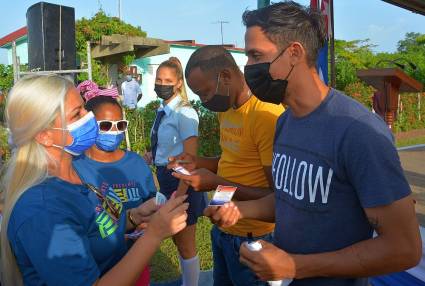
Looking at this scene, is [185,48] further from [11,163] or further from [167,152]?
[11,163]

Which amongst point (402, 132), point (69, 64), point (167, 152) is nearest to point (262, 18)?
point (167, 152)

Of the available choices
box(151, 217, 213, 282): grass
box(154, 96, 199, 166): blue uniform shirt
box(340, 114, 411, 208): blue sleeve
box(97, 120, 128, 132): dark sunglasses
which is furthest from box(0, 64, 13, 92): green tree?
box(340, 114, 411, 208): blue sleeve

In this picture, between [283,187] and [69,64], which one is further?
[69,64]

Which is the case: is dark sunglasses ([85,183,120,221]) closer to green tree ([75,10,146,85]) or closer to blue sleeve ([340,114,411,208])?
blue sleeve ([340,114,411,208])

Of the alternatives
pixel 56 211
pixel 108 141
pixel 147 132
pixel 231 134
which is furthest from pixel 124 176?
pixel 147 132

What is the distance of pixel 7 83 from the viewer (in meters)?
11.4

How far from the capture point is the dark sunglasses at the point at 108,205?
1875mm

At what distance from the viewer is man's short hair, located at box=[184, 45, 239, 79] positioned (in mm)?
2721

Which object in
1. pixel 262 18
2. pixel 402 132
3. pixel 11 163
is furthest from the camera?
pixel 402 132

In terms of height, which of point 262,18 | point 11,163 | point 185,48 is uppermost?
point 185,48

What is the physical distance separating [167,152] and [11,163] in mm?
2362

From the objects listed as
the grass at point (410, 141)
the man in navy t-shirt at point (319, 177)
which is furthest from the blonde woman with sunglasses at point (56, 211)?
the grass at point (410, 141)

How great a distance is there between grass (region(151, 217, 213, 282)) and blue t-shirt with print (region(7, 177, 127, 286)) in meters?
2.89

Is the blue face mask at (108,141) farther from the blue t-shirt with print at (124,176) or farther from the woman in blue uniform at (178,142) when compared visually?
the woman in blue uniform at (178,142)
